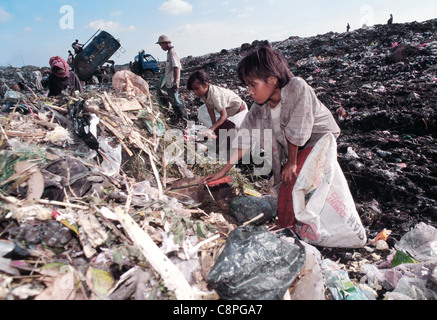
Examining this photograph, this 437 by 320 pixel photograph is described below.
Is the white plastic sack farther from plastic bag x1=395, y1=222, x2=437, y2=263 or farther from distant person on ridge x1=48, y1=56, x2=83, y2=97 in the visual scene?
distant person on ridge x1=48, y1=56, x2=83, y2=97

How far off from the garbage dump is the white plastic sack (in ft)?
0.21

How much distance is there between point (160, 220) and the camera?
5.83ft

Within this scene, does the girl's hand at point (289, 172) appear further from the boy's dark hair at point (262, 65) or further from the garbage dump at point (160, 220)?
the boy's dark hair at point (262, 65)

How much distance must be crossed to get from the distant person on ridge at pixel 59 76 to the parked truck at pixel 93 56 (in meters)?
6.90

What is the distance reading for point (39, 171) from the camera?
1753 mm

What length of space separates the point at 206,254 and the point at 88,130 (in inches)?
73.4

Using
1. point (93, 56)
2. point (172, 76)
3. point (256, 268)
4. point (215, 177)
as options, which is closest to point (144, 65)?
point (93, 56)

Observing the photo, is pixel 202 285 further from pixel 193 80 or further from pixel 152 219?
pixel 193 80

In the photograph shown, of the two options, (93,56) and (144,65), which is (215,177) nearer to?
(93,56)

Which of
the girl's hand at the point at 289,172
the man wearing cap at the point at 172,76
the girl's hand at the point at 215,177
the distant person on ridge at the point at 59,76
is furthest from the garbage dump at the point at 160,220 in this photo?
the distant person on ridge at the point at 59,76

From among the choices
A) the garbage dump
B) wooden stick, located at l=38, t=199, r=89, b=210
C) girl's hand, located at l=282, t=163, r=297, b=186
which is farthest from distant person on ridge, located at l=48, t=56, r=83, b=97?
girl's hand, located at l=282, t=163, r=297, b=186

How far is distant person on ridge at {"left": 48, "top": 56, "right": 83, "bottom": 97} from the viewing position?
4.20m

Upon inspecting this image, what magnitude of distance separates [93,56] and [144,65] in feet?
10.8

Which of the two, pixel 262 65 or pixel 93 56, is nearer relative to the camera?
pixel 262 65
